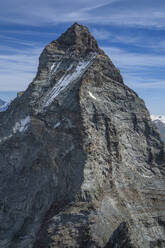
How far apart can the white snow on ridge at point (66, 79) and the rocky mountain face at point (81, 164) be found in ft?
0.76

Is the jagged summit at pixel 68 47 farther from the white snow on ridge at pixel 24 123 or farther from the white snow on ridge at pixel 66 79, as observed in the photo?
the white snow on ridge at pixel 24 123

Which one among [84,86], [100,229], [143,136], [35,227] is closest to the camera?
[100,229]

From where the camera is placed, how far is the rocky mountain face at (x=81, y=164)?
3678 centimetres

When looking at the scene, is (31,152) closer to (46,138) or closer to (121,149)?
(46,138)

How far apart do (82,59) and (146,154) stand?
19497mm

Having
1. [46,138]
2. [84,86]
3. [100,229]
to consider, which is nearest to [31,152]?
[46,138]

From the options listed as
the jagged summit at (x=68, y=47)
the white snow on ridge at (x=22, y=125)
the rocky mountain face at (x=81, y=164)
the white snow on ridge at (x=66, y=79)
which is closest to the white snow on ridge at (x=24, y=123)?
the white snow on ridge at (x=22, y=125)

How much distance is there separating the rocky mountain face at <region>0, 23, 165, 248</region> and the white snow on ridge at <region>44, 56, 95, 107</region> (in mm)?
233

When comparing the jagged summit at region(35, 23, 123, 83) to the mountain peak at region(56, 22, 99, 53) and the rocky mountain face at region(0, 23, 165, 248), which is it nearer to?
the mountain peak at region(56, 22, 99, 53)

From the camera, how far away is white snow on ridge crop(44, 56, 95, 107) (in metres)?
51.6

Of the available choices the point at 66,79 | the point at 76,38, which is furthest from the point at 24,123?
the point at 76,38

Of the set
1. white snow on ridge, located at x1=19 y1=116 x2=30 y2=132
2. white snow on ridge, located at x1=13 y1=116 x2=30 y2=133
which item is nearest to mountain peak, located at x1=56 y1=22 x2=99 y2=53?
white snow on ridge, located at x1=19 y1=116 x2=30 y2=132

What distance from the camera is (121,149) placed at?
46.4m

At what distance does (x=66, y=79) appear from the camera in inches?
2114
